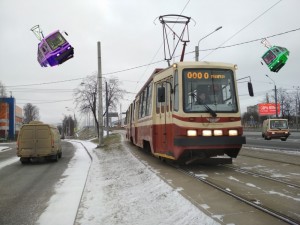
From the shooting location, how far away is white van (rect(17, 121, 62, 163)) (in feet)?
63.8

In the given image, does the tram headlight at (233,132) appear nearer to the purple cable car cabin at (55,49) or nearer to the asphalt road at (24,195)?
the asphalt road at (24,195)

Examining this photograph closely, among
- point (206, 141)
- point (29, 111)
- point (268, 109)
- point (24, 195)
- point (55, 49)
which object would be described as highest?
point (29, 111)

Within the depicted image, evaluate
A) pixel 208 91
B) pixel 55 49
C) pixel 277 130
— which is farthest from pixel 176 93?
pixel 277 130

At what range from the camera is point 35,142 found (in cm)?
1959

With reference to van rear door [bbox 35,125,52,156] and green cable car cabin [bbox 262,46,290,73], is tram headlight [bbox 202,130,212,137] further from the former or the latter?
green cable car cabin [bbox 262,46,290,73]

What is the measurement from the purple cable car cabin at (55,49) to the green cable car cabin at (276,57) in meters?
13.6

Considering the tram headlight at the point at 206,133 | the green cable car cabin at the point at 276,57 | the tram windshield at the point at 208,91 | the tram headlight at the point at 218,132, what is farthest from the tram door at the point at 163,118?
the green cable car cabin at the point at 276,57

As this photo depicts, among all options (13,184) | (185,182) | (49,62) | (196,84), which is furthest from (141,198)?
(49,62)

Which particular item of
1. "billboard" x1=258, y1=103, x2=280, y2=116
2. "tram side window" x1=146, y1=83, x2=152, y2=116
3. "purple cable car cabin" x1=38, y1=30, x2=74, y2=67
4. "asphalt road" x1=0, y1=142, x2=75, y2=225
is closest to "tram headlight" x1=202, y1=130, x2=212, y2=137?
"tram side window" x1=146, y1=83, x2=152, y2=116

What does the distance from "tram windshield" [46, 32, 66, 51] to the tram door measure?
183 inches

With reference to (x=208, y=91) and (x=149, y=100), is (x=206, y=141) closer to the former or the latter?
(x=208, y=91)

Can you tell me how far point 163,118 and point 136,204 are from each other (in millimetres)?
5518

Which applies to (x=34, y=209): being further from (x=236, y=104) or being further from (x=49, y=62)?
(x=49, y=62)

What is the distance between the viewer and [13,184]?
1210 centimetres
